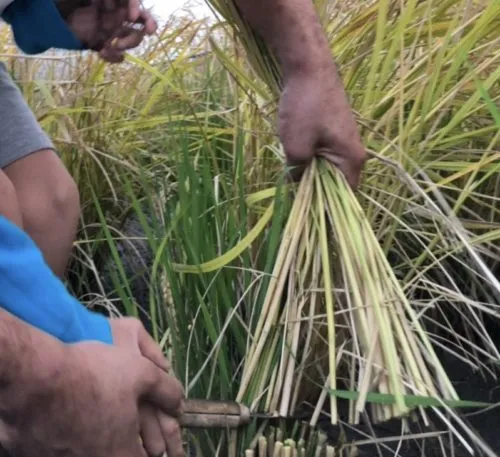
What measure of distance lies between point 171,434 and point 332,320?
0.22m

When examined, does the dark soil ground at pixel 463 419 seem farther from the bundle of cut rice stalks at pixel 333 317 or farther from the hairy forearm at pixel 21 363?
the hairy forearm at pixel 21 363

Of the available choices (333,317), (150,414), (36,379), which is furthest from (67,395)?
(333,317)

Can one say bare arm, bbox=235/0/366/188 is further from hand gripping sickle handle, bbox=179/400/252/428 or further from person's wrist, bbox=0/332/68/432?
person's wrist, bbox=0/332/68/432

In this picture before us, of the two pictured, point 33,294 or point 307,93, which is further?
point 307,93

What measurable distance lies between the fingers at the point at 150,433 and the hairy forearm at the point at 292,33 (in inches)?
19.3

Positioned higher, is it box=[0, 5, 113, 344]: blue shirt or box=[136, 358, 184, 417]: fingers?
box=[0, 5, 113, 344]: blue shirt

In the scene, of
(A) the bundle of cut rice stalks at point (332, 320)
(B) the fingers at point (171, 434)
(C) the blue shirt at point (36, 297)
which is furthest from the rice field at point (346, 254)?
(C) the blue shirt at point (36, 297)

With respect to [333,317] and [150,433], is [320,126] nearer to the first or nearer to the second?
[333,317]

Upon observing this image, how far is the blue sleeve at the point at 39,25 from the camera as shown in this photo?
122 cm

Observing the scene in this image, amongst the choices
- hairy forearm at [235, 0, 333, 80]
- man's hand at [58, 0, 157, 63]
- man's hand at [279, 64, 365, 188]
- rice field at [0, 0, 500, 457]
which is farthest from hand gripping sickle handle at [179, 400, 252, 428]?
man's hand at [58, 0, 157, 63]

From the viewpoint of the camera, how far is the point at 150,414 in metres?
0.76

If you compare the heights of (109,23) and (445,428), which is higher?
(109,23)

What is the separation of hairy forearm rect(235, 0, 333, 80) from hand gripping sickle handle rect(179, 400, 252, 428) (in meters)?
0.42

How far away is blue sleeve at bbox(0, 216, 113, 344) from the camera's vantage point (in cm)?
70
